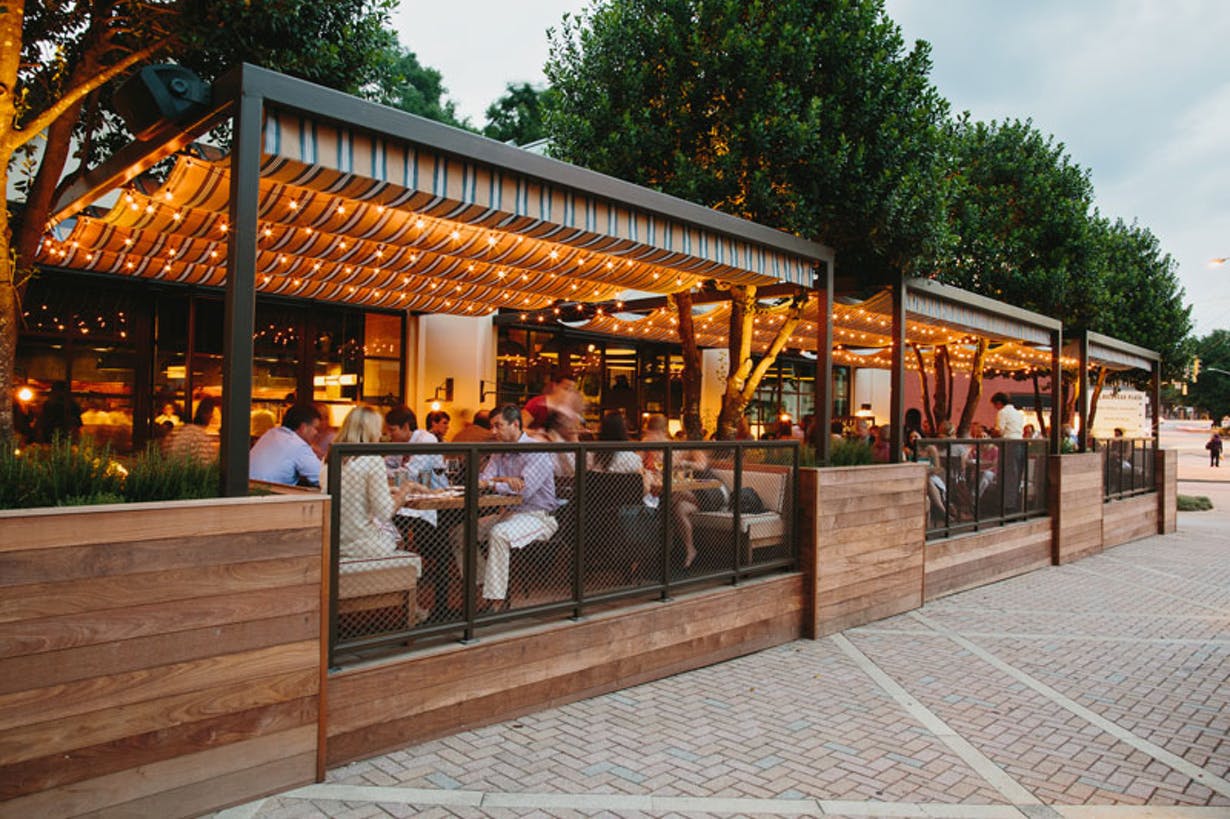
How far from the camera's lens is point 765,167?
759 cm

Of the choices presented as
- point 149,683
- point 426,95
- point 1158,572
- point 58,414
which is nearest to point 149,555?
point 149,683

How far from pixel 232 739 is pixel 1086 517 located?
11.1 meters

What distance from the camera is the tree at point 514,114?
2898 cm

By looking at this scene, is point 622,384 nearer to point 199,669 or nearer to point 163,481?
point 163,481

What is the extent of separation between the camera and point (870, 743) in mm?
4141

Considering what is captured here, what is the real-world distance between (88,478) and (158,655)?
799mm

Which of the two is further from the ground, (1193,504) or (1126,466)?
(1126,466)

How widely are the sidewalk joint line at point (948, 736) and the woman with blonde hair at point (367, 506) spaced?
3.09 metres

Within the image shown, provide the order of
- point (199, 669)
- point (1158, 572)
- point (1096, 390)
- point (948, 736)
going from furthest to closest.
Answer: point (1096, 390)
point (1158, 572)
point (948, 736)
point (199, 669)

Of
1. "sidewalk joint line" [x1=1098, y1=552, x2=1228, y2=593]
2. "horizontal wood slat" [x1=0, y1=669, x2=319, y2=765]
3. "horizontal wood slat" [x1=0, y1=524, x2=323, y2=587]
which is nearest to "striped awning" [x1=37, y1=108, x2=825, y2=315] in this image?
"horizontal wood slat" [x1=0, y1=524, x2=323, y2=587]

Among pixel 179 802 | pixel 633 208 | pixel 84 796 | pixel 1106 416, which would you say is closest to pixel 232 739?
pixel 179 802

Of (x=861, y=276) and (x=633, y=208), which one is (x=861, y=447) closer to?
(x=861, y=276)

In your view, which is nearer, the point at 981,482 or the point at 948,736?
the point at 948,736

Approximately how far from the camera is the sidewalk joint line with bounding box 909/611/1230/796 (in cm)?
384
